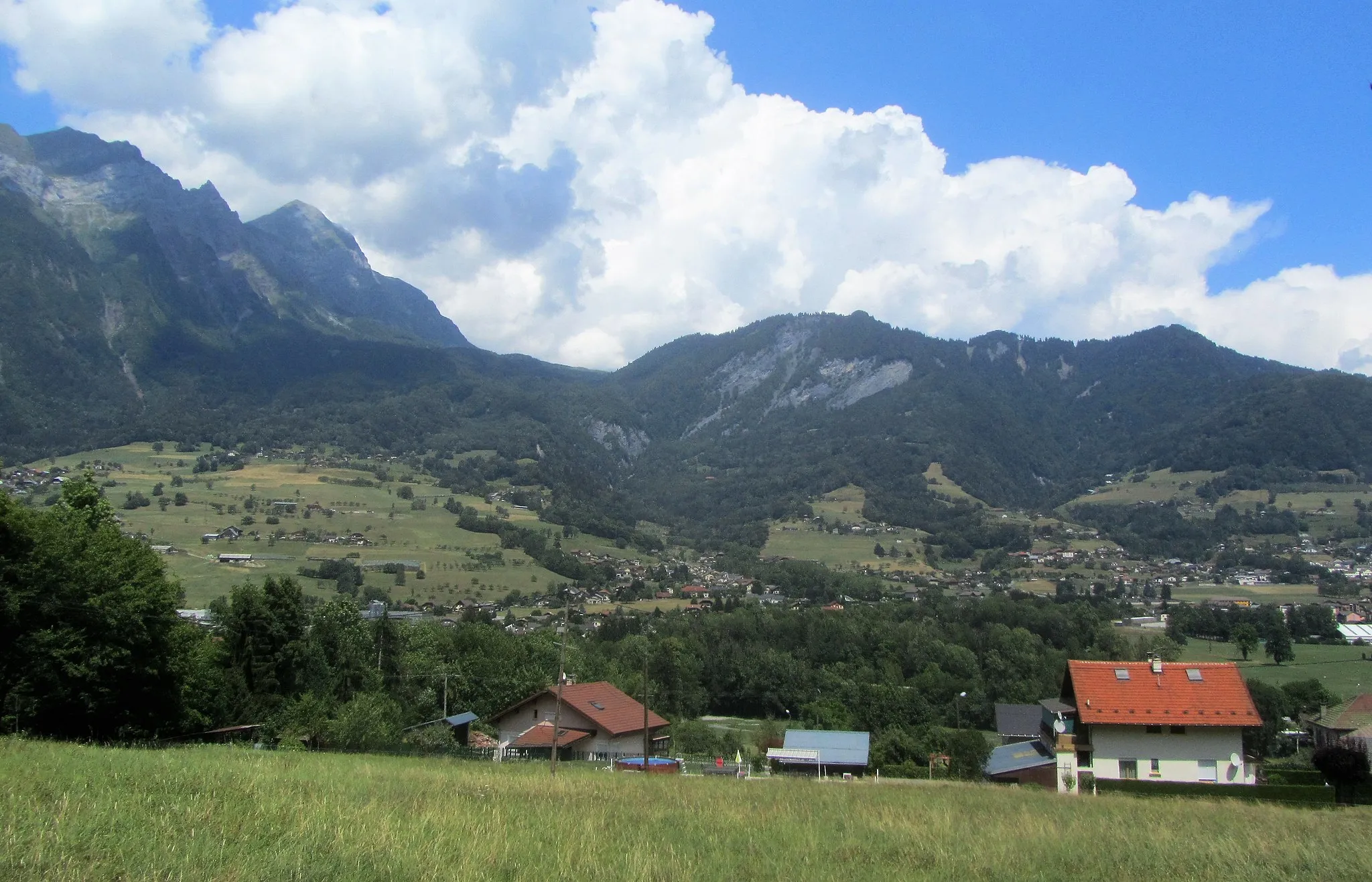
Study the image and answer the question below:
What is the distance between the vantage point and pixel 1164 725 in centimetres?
3325

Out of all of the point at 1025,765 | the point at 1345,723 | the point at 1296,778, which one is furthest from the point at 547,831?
the point at 1345,723

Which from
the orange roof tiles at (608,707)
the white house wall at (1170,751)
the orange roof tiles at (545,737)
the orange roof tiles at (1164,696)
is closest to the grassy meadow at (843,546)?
the orange roof tiles at (608,707)

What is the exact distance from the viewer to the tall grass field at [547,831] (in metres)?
7.92

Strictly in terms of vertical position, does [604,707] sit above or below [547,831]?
below

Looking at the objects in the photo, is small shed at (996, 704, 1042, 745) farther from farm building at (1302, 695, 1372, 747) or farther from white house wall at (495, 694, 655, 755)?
white house wall at (495, 694, 655, 755)

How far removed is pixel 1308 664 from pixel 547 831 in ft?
294

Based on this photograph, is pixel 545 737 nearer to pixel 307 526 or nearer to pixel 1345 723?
pixel 1345 723

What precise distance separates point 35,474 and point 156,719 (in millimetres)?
137153

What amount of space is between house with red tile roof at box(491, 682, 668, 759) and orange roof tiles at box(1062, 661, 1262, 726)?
899 inches

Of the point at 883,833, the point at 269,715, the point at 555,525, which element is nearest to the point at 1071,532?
the point at 555,525

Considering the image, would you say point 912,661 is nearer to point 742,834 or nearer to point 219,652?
point 219,652

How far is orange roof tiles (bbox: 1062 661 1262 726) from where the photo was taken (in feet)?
108

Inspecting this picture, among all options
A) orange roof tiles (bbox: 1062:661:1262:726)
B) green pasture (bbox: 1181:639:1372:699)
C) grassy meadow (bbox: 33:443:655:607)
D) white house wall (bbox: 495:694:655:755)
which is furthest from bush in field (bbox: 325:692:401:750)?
green pasture (bbox: 1181:639:1372:699)

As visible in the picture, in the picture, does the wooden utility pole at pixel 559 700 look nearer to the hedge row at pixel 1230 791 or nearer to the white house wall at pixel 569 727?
the white house wall at pixel 569 727
